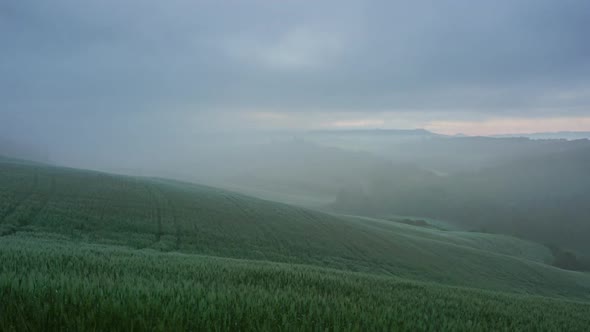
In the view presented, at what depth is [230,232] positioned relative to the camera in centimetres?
2845

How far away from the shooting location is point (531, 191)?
151125 mm

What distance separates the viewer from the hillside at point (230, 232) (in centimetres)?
2288

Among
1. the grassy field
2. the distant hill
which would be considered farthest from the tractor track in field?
the distant hill

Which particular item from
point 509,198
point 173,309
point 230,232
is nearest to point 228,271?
point 173,309

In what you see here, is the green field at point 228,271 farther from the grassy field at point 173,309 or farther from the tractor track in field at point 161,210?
the tractor track in field at point 161,210

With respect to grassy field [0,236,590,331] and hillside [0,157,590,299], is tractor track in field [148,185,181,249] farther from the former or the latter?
grassy field [0,236,590,331]

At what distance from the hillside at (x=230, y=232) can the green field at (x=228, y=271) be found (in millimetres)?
160

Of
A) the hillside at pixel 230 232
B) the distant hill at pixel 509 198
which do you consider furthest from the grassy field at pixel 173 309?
the distant hill at pixel 509 198

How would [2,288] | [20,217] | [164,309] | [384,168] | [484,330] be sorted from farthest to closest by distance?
1. [384,168]
2. [20,217]
3. [484,330]
4. [2,288]
5. [164,309]

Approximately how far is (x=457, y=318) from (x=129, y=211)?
27.1 m

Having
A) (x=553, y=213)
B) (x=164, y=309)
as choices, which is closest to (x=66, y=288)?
(x=164, y=309)

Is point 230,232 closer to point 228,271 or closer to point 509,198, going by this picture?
point 228,271

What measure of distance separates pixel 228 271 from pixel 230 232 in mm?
20620

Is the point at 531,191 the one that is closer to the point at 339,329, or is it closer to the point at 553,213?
the point at 553,213
